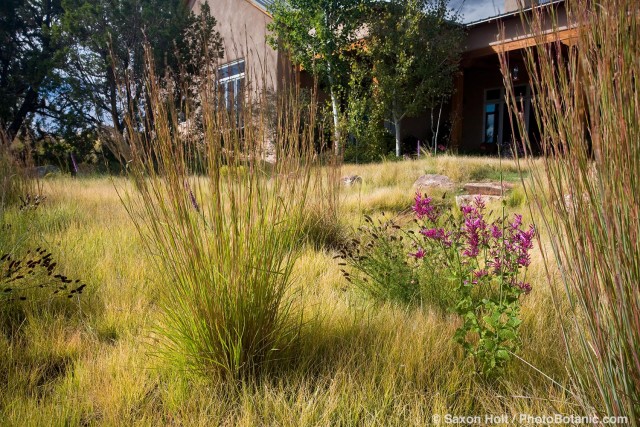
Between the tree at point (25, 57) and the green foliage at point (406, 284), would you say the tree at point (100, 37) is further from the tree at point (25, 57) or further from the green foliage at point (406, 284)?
the green foliage at point (406, 284)

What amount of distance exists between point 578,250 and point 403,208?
4.50m

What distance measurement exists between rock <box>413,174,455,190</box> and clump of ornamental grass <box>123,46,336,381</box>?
17.4 feet

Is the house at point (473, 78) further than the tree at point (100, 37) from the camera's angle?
Yes

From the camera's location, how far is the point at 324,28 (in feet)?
39.6

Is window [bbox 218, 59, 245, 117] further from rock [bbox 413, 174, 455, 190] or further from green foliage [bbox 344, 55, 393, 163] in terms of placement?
green foliage [bbox 344, 55, 393, 163]

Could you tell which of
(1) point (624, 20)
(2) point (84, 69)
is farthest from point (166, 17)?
(1) point (624, 20)

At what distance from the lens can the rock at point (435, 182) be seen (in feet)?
22.6

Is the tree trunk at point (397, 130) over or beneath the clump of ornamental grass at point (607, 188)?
over

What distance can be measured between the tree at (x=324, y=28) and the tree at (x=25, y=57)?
19.1 feet

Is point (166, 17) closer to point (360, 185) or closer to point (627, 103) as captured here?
point (360, 185)

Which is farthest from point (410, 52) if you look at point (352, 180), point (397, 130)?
point (352, 180)

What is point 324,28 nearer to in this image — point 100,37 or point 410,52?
point 410,52

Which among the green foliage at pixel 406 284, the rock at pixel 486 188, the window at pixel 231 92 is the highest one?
the window at pixel 231 92

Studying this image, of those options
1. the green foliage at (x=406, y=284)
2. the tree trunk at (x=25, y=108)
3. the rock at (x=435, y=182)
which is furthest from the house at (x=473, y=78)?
the green foliage at (x=406, y=284)
